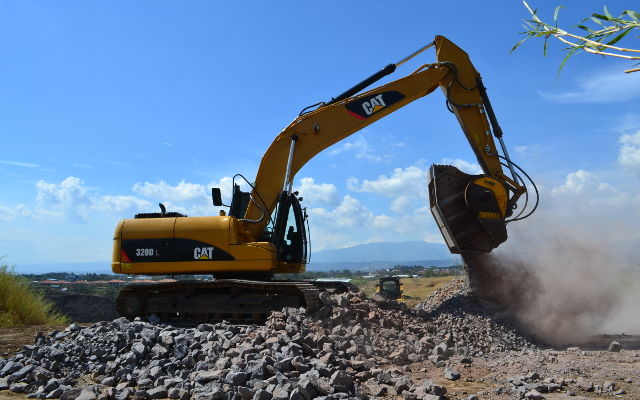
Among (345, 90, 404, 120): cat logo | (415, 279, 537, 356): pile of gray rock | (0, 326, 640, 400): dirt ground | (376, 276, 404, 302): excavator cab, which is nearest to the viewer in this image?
(0, 326, 640, 400): dirt ground

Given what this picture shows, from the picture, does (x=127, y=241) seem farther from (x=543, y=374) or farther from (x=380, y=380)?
(x=543, y=374)

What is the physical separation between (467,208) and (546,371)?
394 centimetres

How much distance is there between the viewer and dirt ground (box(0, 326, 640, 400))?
595 cm

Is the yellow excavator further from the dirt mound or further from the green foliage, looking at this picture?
the dirt mound

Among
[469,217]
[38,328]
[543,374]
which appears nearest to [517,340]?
[469,217]

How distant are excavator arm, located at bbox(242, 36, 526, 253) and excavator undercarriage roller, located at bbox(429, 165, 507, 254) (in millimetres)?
19

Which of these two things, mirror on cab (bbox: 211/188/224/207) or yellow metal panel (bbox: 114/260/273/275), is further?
mirror on cab (bbox: 211/188/224/207)

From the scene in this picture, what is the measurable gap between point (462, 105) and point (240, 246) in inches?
204

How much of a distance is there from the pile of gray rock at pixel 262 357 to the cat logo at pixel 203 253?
160 centimetres

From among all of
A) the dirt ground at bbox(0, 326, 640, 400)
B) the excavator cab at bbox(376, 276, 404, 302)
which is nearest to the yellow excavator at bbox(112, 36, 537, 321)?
the dirt ground at bbox(0, 326, 640, 400)

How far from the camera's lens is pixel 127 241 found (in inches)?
396

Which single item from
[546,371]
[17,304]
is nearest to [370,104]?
[546,371]

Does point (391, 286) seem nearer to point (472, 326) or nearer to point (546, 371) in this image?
point (472, 326)

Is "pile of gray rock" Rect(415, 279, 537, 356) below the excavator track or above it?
below
